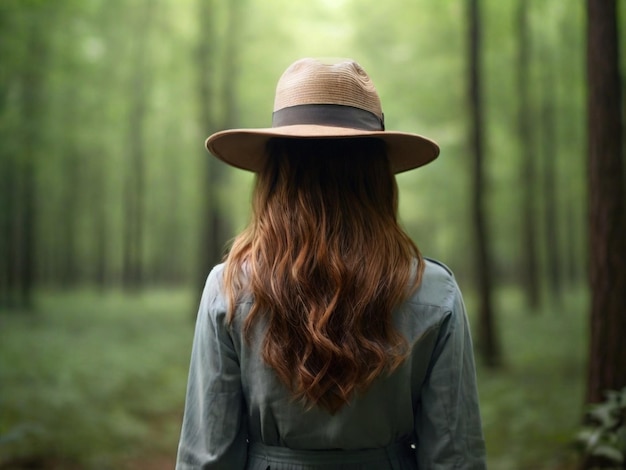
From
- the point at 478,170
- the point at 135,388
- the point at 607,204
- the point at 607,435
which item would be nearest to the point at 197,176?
the point at 135,388

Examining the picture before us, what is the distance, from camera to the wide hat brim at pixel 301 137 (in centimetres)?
135

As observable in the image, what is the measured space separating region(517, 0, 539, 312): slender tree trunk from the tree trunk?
3.72 metres

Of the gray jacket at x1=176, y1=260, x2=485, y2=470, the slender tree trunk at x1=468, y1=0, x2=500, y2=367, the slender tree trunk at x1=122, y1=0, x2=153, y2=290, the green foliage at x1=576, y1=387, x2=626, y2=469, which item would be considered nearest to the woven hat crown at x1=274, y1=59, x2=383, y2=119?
the gray jacket at x1=176, y1=260, x2=485, y2=470

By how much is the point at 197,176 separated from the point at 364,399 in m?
6.72

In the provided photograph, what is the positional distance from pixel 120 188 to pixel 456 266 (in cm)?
531

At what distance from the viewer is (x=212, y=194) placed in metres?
7.76

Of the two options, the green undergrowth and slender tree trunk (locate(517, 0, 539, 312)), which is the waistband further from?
slender tree trunk (locate(517, 0, 539, 312))

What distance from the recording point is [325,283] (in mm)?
1284

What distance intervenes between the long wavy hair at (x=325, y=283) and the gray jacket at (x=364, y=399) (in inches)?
1.5

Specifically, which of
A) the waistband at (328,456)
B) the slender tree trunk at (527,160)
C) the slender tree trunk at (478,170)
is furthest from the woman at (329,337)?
the slender tree trunk at (527,160)

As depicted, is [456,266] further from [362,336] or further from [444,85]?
[362,336]

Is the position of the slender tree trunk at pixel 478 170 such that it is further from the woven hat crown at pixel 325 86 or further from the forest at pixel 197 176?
the woven hat crown at pixel 325 86

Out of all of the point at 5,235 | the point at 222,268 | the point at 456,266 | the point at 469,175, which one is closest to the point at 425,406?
the point at 222,268

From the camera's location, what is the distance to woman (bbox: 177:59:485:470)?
1.27m
